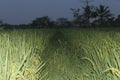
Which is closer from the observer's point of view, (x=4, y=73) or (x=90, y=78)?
(x=4, y=73)

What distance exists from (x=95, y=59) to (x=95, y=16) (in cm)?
8760

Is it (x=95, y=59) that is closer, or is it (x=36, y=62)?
(x=95, y=59)

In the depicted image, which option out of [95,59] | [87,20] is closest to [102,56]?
[95,59]

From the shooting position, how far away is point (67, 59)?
10867 mm

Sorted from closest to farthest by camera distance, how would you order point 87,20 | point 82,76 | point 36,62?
point 82,76
point 36,62
point 87,20

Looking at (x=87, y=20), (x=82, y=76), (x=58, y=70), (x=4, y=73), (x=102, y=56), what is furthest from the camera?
(x=87, y=20)

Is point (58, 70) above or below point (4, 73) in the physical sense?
below

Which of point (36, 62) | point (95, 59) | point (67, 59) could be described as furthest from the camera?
point (67, 59)

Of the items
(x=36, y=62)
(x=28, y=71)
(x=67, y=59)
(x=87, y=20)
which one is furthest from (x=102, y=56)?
(x=87, y=20)

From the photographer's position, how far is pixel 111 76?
512 cm

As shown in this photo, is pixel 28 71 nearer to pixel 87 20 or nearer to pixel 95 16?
pixel 87 20

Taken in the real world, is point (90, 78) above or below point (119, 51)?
below

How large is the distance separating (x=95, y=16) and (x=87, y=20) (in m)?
7.50

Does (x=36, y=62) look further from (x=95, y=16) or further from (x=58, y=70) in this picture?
(x=95, y=16)
